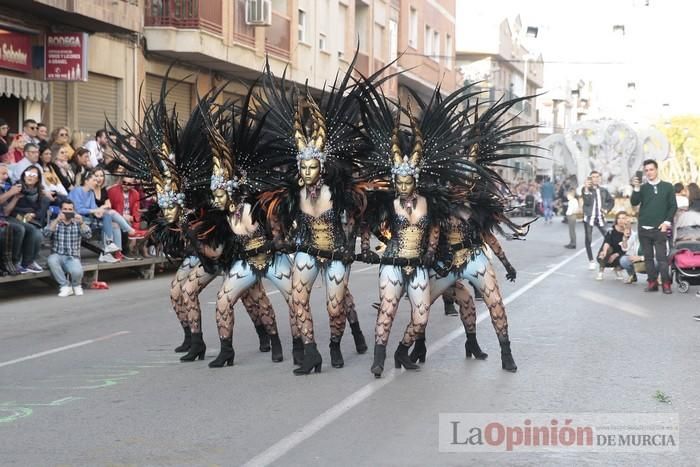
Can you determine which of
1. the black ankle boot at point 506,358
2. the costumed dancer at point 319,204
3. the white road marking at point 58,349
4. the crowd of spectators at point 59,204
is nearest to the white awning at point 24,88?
the crowd of spectators at point 59,204

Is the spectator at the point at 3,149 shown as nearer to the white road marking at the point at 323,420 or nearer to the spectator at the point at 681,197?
the white road marking at the point at 323,420

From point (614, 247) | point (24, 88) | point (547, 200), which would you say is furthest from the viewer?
point (547, 200)

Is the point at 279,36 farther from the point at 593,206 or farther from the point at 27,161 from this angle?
the point at 27,161

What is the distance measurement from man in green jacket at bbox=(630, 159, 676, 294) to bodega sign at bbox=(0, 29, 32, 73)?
11635mm

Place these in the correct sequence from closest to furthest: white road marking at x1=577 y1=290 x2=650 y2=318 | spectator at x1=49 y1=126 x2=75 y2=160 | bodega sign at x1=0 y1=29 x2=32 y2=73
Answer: white road marking at x1=577 y1=290 x2=650 y2=318 < spectator at x1=49 y1=126 x2=75 y2=160 < bodega sign at x1=0 y1=29 x2=32 y2=73

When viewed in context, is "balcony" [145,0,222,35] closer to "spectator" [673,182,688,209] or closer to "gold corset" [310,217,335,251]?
"spectator" [673,182,688,209]

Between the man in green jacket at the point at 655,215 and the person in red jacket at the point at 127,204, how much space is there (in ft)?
27.2

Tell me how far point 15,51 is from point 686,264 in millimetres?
12777

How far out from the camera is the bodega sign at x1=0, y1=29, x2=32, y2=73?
68.0 ft

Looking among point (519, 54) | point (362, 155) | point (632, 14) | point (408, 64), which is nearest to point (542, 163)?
point (519, 54)

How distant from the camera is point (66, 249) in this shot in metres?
16.6

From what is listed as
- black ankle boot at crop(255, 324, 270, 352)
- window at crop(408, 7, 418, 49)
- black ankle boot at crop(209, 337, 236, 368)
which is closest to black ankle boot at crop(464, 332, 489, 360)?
black ankle boot at crop(255, 324, 270, 352)

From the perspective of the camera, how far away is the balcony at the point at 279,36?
31219 millimetres

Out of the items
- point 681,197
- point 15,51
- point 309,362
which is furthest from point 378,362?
point 15,51
